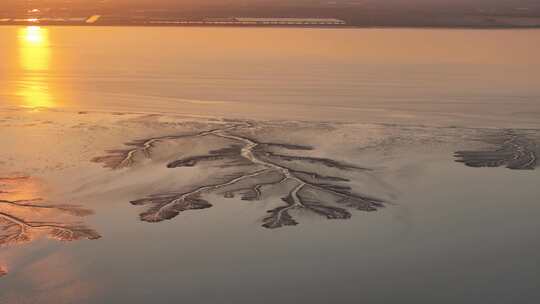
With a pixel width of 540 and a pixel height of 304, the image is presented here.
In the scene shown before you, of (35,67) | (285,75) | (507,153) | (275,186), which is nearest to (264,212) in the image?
(275,186)

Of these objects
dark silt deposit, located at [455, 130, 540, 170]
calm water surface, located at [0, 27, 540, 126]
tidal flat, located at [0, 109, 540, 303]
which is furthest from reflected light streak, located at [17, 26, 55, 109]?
dark silt deposit, located at [455, 130, 540, 170]

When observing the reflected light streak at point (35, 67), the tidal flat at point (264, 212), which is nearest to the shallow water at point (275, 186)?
the tidal flat at point (264, 212)

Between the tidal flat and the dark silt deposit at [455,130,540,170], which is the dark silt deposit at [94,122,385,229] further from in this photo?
the dark silt deposit at [455,130,540,170]

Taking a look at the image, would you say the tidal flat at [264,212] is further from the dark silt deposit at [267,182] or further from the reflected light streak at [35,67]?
the reflected light streak at [35,67]

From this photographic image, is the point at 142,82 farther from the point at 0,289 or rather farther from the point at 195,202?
the point at 0,289

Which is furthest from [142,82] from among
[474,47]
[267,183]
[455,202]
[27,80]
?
[474,47]
